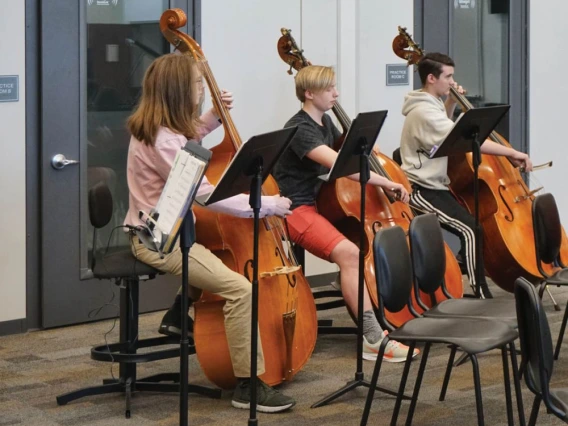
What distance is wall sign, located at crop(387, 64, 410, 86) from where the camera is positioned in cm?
649

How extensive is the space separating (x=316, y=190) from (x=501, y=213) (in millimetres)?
1019

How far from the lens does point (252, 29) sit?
5.76 meters

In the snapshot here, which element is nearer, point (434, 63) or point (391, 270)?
point (391, 270)

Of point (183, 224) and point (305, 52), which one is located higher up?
point (305, 52)

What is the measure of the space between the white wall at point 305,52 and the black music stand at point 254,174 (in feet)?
7.55

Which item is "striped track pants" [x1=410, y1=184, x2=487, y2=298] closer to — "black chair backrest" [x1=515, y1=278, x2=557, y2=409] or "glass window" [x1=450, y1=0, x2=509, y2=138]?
"glass window" [x1=450, y1=0, x2=509, y2=138]

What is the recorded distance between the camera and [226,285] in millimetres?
3789

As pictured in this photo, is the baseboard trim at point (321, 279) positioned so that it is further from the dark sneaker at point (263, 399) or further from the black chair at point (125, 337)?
the dark sneaker at point (263, 399)

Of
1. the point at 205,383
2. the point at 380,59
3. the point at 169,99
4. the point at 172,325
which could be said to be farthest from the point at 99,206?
the point at 380,59

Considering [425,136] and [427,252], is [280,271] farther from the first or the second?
[425,136]

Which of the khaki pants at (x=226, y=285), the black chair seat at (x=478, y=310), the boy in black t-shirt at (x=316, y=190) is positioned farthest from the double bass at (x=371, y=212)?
the khaki pants at (x=226, y=285)

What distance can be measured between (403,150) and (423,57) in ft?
1.59

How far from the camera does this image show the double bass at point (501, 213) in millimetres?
5082

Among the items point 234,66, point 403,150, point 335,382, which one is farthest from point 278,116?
point 335,382
